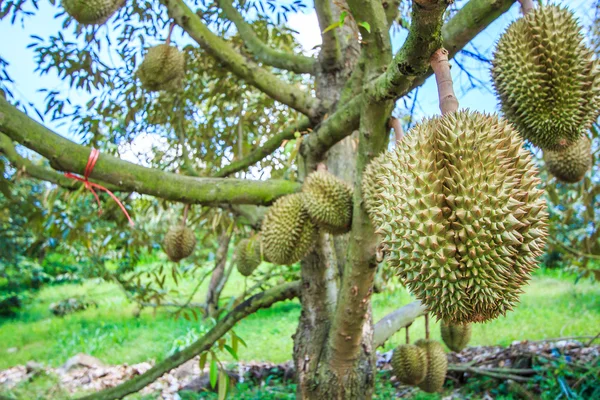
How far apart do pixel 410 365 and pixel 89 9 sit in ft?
7.91

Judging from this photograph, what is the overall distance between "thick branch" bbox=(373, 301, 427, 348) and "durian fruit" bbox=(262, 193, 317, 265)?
0.82 m

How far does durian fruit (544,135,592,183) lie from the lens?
87.5 inches

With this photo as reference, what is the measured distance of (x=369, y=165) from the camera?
1417 mm

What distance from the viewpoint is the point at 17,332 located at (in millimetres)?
6695

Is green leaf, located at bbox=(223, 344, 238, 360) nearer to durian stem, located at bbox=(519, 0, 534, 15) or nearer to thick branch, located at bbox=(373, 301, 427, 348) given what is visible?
thick branch, located at bbox=(373, 301, 427, 348)

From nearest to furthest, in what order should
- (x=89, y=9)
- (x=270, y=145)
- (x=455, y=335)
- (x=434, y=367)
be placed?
(x=89, y=9)
(x=270, y=145)
(x=434, y=367)
(x=455, y=335)

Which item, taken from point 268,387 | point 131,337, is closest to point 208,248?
point 131,337

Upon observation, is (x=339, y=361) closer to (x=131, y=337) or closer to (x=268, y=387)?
(x=268, y=387)

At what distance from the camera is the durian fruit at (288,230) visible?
5.87 feet

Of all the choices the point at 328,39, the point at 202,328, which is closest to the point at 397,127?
the point at 328,39

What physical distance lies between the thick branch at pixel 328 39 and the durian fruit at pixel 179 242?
137 cm

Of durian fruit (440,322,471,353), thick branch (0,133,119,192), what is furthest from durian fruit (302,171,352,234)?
durian fruit (440,322,471,353)

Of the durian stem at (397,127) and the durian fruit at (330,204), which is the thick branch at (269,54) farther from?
the durian stem at (397,127)

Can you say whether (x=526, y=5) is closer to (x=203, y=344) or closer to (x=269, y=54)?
(x=269, y=54)
